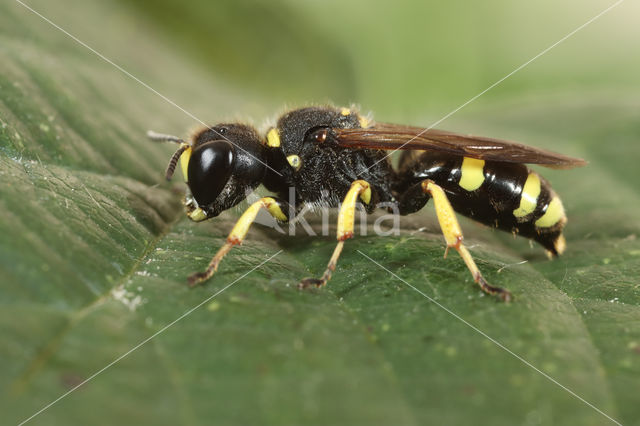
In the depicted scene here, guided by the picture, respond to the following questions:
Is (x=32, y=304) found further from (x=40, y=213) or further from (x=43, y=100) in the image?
(x=43, y=100)

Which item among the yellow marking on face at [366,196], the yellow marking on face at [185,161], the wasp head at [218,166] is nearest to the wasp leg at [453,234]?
the yellow marking on face at [366,196]

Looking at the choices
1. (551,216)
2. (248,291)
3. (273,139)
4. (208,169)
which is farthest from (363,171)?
(248,291)

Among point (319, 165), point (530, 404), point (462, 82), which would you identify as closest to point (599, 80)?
point (462, 82)

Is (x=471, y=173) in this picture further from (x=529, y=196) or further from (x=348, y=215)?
(x=348, y=215)

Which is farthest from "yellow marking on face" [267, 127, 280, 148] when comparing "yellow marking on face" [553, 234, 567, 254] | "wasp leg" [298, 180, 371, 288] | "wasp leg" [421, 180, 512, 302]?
"yellow marking on face" [553, 234, 567, 254]

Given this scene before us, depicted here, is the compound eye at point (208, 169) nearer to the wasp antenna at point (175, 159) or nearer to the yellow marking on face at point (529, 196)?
the wasp antenna at point (175, 159)

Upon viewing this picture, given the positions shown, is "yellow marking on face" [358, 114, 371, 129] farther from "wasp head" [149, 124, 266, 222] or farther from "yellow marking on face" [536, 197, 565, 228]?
"yellow marking on face" [536, 197, 565, 228]
